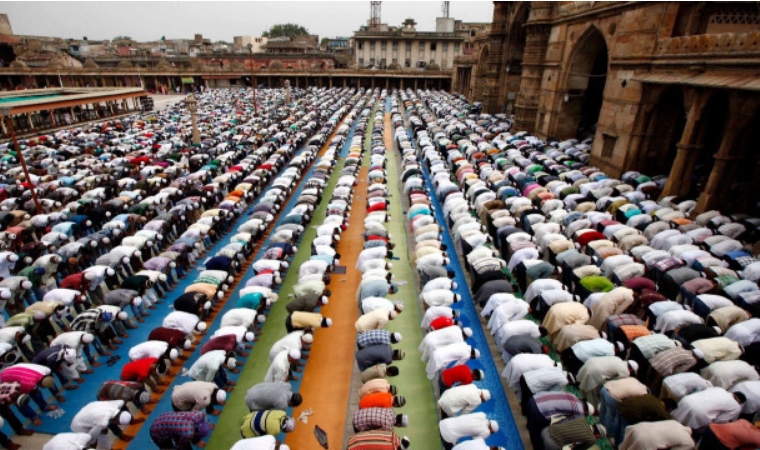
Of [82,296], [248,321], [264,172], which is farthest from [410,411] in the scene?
[264,172]

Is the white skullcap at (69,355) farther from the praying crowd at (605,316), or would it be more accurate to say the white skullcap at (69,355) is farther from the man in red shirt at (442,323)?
the man in red shirt at (442,323)

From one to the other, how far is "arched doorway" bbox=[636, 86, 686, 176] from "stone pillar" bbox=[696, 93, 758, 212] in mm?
3220

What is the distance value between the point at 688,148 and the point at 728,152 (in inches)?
48.2

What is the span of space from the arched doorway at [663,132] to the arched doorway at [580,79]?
5.00 m

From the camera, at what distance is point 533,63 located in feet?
82.9

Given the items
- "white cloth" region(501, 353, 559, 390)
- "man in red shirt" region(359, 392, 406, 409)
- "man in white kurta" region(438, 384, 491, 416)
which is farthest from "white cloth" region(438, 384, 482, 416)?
"white cloth" region(501, 353, 559, 390)

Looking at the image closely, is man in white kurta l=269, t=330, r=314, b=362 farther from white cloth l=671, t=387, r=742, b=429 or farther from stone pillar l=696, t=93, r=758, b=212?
stone pillar l=696, t=93, r=758, b=212

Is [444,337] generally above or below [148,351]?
above

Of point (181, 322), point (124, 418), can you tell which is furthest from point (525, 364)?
point (181, 322)

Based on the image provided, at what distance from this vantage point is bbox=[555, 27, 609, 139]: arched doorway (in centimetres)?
2102

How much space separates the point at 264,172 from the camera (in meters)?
17.0

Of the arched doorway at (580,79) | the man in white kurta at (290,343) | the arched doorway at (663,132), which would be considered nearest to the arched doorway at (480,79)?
the arched doorway at (580,79)

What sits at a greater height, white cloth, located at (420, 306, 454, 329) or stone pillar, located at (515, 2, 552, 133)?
stone pillar, located at (515, 2, 552, 133)

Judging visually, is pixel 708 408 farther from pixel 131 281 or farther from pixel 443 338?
pixel 131 281
